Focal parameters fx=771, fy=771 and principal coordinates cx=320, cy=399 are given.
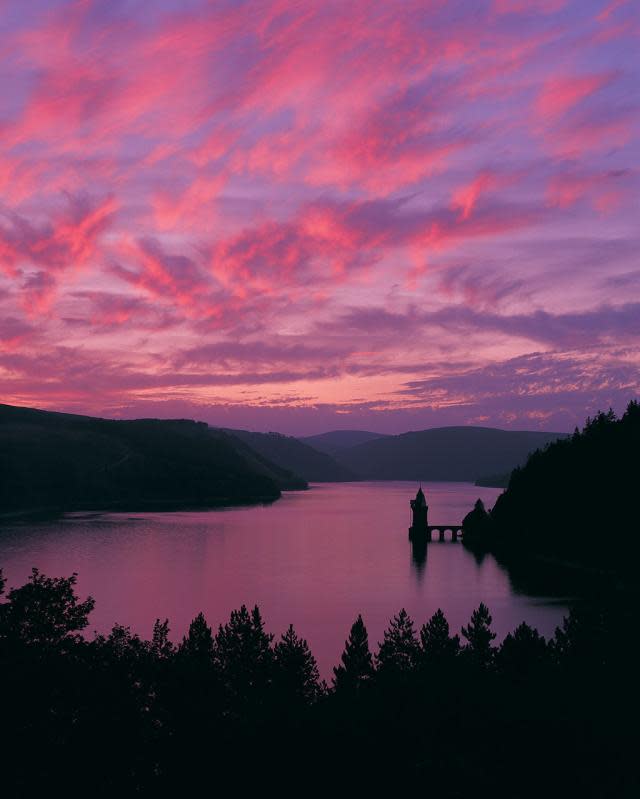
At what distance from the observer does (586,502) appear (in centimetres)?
12450

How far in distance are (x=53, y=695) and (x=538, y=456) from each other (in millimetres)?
142547

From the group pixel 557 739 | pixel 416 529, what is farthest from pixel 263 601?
pixel 416 529

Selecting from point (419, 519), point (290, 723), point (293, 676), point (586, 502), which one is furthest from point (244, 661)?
point (419, 519)

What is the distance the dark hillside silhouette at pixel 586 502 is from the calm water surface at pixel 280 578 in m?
10.5

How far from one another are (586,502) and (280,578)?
50663 mm

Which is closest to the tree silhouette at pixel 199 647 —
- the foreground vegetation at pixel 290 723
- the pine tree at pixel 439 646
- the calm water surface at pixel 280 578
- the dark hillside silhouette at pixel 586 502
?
the foreground vegetation at pixel 290 723

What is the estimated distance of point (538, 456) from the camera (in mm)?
156750

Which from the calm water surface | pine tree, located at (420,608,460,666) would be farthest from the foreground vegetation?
the calm water surface

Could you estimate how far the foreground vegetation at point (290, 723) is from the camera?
79.9 feet

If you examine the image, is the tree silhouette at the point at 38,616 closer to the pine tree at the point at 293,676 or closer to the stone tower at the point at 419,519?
the pine tree at the point at 293,676

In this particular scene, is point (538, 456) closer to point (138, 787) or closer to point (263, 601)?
point (263, 601)

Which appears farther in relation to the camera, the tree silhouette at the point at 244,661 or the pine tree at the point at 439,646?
the tree silhouette at the point at 244,661

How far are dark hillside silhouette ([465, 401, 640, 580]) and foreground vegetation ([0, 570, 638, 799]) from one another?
74002mm

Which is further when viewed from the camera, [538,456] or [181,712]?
[538,456]
